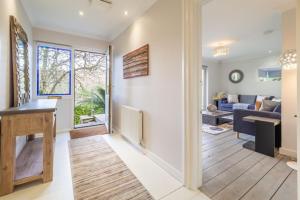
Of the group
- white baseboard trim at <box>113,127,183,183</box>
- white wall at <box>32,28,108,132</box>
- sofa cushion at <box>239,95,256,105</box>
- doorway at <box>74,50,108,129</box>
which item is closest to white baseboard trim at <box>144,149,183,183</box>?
white baseboard trim at <box>113,127,183,183</box>

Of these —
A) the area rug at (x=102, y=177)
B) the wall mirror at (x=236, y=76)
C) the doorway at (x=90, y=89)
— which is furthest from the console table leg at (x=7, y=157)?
the wall mirror at (x=236, y=76)

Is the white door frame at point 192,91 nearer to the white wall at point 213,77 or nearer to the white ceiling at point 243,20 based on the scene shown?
the white ceiling at point 243,20

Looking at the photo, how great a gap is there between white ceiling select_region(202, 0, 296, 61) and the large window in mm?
3401

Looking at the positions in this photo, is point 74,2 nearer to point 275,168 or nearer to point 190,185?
point 190,185

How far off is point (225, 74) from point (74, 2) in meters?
7.13

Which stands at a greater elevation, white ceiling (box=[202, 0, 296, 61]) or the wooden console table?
white ceiling (box=[202, 0, 296, 61])

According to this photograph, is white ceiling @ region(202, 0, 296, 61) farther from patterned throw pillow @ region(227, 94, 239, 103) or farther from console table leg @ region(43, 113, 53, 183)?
patterned throw pillow @ region(227, 94, 239, 103)

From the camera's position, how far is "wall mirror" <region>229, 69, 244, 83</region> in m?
6.89

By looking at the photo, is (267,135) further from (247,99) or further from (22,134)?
(247,99)

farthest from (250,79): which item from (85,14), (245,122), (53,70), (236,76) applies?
(53,70)

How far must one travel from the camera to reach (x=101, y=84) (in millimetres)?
4891

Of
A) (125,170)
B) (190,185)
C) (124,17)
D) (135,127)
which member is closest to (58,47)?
(124,17)

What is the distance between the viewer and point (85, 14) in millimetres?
2818

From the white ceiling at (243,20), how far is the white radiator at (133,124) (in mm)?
1905
